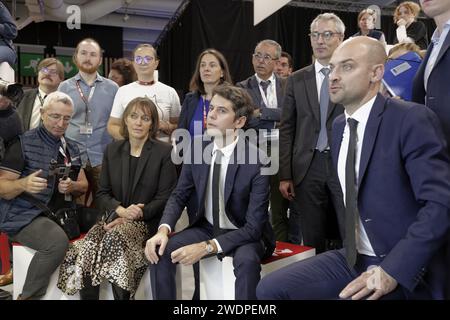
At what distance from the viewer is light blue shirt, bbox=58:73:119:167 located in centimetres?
378

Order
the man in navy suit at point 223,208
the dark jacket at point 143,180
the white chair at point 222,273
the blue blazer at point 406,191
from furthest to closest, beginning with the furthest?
the dark jacket at point 143,180
the white chair at point 222,273
the man in navy suit at point 223,208
the blue blazer at point 406,191

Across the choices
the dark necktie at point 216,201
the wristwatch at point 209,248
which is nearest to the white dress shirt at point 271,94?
the dark necktie at point 216,201

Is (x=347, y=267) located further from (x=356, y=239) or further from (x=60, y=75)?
(x=60, y=75)

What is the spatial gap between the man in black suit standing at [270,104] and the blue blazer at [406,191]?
1.43 meters

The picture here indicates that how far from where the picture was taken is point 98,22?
39.7 feet

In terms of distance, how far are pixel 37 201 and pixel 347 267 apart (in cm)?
185

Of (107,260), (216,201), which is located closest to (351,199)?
(216,201)

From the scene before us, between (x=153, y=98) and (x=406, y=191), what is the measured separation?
97.5 inches

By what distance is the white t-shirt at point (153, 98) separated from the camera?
149 inches

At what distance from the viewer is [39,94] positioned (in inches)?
160

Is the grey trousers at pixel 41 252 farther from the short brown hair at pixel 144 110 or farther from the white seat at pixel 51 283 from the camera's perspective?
the short brown hair at pixel 144 110

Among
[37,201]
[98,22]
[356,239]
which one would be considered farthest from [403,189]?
[98,22]

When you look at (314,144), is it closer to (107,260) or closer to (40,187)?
(107,260)

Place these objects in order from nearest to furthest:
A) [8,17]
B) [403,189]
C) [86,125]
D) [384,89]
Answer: [403,189]
[384,89]
[8,17]
[86,125]
